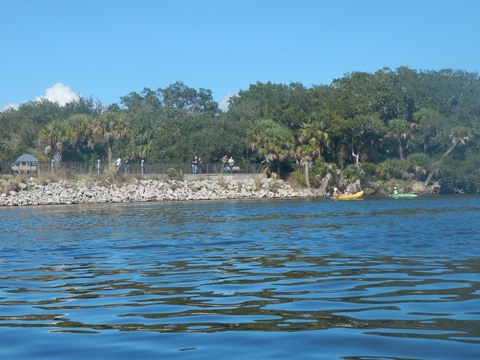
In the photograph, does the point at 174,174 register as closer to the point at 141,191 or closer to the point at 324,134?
the point at 141,191

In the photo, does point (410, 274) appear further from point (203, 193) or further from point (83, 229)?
point (203, 193)

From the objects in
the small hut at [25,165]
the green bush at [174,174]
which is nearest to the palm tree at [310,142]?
the green bush at [174,174]

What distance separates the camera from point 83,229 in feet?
102

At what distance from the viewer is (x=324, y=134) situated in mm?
78562

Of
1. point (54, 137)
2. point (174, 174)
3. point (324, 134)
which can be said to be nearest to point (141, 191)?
point (174, 174)

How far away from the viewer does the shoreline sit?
62312mm

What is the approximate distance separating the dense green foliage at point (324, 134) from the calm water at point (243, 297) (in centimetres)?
5338

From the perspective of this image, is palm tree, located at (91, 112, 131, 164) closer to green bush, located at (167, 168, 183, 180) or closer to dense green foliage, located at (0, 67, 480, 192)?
dense green foliage, located at (0, 67, 480, 192)

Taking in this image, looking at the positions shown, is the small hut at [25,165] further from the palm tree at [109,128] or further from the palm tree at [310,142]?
the palm tree at [310,142]

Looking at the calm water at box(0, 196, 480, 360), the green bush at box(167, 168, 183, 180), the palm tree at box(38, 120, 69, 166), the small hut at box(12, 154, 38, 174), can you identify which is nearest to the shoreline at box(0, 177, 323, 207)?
the green bush at box(167, 168, 183, 180)

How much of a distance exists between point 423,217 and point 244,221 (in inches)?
319

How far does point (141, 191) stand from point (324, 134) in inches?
807

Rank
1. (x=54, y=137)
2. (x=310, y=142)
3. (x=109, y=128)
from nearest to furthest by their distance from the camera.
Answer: (x=310, y=142) → (x=54, y=137) → (x=109, y=128)

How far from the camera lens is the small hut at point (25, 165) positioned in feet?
238
